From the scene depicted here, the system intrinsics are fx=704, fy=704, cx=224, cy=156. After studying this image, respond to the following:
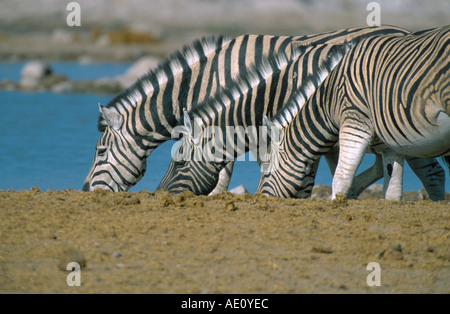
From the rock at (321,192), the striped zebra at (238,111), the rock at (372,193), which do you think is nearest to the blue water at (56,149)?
the rock at (321,192)

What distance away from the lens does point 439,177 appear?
8414mm

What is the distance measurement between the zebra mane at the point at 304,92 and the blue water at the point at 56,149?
3008 millimetres

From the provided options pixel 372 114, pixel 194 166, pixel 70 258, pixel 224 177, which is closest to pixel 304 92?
pixel 372 114

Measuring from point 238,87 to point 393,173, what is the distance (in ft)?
6.93

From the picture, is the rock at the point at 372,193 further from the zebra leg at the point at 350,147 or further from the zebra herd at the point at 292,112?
the zebra leg at the point at 350,147

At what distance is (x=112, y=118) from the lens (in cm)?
906

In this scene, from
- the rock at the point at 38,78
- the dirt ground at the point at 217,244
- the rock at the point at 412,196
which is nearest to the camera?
the dirt ground at the point at 217,244

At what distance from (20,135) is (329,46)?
27.8 feet

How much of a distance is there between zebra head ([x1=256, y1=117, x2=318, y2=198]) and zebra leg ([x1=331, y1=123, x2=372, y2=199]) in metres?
0.69

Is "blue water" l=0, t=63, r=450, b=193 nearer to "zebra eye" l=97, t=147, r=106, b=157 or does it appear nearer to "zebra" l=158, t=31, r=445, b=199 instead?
"zebra eye" l=97, t=147, r=106, b=157

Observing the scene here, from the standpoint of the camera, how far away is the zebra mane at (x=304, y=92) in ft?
26.3
